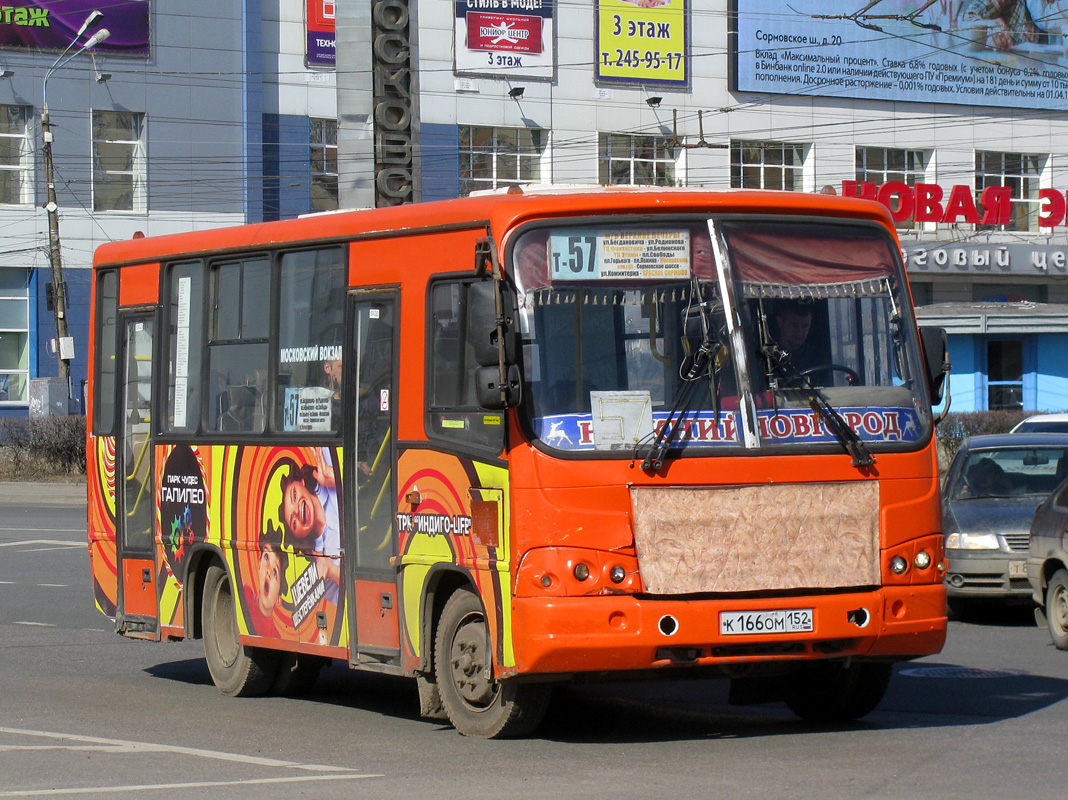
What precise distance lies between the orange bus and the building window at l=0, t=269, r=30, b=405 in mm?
37240

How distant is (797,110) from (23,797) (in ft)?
158

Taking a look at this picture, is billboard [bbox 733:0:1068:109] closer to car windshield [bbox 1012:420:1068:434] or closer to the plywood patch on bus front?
car windshield [bbox 1012:420:1068:434]

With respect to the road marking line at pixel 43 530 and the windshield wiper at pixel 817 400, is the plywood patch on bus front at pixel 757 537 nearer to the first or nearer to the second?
the windshield wiper at pixel 817 400

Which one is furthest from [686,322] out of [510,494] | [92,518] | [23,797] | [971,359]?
[971,359]

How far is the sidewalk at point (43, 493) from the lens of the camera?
32219 millimetres

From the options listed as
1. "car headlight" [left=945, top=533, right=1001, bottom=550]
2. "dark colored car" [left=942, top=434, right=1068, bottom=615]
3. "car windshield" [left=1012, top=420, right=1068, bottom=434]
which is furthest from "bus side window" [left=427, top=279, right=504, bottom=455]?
"car windshield" [left=1012, top=420, right=1068, bottom=434]

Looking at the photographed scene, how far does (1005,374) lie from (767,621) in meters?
45.8

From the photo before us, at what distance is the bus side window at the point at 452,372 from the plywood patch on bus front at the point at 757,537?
97 centimetres

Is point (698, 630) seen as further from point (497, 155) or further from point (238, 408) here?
point (497, 155)

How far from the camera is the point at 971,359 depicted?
51000 mm

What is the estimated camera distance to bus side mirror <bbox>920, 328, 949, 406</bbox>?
883 centimetres

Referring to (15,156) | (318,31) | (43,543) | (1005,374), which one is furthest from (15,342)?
(1005,374)

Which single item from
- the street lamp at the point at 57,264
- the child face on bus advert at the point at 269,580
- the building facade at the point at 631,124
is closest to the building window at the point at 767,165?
the building facade at the point at 631,124

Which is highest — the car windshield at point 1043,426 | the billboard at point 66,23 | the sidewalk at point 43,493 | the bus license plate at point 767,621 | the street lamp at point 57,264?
the billboard at point 66,23
